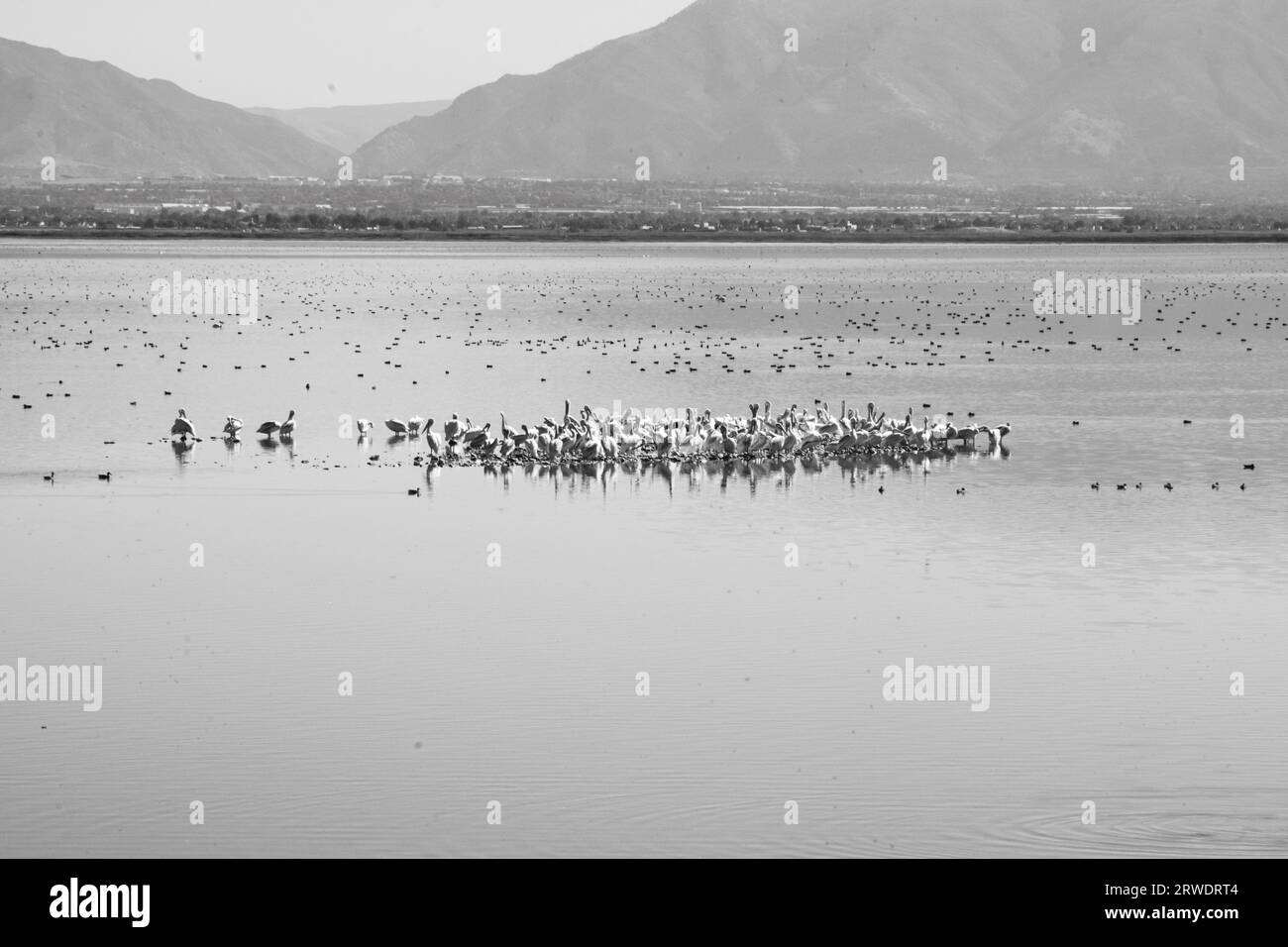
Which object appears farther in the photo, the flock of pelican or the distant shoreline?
the distant shoreline

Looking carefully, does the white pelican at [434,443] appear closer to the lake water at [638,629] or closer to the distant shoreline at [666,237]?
the lake water at [638,629]

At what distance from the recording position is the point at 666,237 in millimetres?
148750

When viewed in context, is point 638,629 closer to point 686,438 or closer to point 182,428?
point 686,438

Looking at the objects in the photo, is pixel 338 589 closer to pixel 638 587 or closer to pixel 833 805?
pixel 638 587

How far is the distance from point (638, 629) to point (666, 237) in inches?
5242

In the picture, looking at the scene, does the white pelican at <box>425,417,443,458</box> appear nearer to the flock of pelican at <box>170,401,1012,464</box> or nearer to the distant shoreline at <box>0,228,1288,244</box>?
the flock of pelican at <box>170,401,1012,464</box>

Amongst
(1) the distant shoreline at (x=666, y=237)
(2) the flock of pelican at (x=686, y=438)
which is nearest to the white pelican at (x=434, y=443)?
(2) the flock of pelican at (x=686, y=438)

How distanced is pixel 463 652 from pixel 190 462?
12024mm

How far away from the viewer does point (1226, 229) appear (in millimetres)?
152125

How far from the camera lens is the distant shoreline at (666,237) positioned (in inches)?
5428

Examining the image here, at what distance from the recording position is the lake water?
12.3 m

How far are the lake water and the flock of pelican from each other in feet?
2.13

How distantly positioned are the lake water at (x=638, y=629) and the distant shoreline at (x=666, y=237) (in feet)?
341

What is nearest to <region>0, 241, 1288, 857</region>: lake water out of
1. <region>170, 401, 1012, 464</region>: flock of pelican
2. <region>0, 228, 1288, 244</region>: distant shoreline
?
<region>170, 401, 1012, 464</region>: flock of pelican
